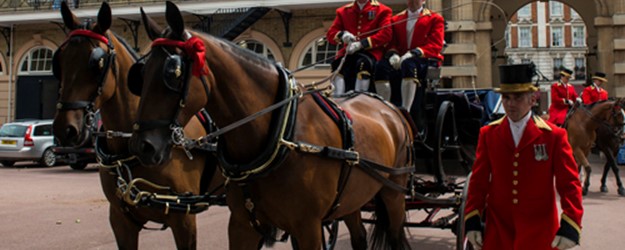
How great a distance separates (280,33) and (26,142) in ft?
32.4

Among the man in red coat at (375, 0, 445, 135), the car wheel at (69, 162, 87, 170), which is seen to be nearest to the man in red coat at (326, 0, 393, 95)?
the man in red coat at (375, 0, 445, 135)

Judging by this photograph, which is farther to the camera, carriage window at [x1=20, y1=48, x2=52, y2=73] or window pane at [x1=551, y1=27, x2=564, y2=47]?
window pane at [x1=551, y1=27, x2=564, y2=47]

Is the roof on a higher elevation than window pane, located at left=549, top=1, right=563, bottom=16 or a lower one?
lower

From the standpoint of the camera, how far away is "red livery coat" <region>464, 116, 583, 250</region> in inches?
127

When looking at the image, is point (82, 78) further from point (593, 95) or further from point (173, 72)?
point (593, 95)

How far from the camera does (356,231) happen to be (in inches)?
220

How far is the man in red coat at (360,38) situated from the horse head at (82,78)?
2234 mm

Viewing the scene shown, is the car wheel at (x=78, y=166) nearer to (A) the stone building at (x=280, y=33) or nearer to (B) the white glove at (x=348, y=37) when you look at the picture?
(A) the stone building at (x=280, y=33)

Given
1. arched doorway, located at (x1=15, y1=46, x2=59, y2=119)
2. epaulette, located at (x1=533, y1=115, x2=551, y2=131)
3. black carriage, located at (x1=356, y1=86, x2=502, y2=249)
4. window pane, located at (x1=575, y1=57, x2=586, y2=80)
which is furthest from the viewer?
window pane, located at (x1=575, y1=57, x2=586, y2=80)

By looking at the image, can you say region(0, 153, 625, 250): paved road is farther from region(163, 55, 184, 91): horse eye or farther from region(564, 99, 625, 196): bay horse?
region(163, 55, 184, 91): horse eye

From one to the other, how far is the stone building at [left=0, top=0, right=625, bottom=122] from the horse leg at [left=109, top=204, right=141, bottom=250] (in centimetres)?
1429

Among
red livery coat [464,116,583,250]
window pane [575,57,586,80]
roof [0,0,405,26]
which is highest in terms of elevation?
roof [0,0,405,26]

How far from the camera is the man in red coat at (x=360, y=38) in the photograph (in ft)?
18.5

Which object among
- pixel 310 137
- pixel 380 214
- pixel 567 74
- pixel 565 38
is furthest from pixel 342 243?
pixel 565 38
